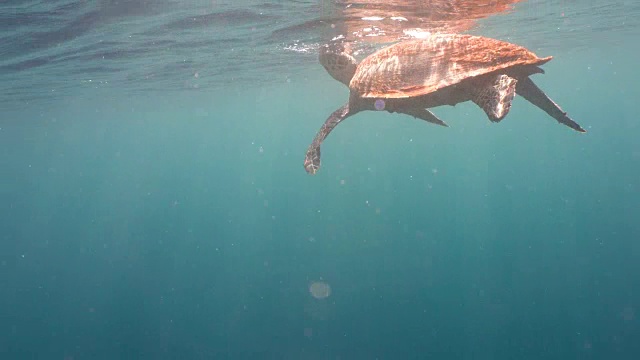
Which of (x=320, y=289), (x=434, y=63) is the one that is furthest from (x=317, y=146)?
(x=320, y=289)

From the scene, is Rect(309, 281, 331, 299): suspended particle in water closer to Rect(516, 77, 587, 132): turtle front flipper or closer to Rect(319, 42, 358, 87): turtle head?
Rect(319, 42, 358, 87): turtle head

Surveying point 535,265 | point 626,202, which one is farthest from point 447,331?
point 626,202

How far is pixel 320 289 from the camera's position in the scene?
107 ft

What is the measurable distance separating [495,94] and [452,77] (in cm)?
67

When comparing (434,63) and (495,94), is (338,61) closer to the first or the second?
(434,63)

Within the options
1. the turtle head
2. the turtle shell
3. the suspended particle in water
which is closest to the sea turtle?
the turtle shell

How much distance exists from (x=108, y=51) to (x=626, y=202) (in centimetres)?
6210

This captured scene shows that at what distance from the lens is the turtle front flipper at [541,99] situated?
5.43m

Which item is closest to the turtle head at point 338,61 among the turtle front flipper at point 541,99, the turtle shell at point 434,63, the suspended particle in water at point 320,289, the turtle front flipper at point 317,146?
the turtle front flipper at point 317,146

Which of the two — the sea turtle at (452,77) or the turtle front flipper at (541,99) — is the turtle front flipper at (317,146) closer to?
the sea turtle at (452,77)

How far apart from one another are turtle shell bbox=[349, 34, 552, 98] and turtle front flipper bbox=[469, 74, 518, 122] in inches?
7.2

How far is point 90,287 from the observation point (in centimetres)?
5344

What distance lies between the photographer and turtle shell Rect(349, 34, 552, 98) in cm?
536

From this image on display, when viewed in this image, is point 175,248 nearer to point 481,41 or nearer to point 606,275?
point 606,275
